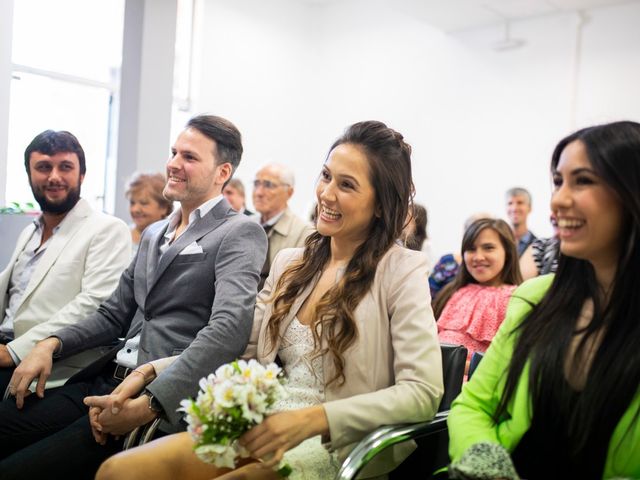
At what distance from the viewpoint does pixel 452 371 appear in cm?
187

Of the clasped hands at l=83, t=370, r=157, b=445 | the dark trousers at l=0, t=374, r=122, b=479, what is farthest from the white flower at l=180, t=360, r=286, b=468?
the dark trousers at l=0, t=374, r=122, b=479

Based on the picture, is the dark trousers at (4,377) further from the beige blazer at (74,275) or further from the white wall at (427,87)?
the white wall at (427,87)

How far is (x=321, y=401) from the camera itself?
175cm

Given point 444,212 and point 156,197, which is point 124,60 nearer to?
point 156,197

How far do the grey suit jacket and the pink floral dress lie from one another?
123 cm

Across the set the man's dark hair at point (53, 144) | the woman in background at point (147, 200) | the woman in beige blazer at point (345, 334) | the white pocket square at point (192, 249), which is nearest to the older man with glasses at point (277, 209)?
the woman in background at point (147, 200)

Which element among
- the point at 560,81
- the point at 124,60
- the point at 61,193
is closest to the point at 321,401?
the point at 61,193

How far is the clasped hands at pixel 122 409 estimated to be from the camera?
5.93 feet

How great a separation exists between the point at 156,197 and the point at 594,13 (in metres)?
5.30

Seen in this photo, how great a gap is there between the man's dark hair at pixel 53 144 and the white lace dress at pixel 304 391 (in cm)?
145

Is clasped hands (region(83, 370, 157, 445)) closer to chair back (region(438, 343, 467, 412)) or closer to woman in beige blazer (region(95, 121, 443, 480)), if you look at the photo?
woman in beige blazer (region(95, 121, 443, 480))

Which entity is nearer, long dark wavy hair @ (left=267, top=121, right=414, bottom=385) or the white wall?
long dark wavy hair @ (left=267, top=121, right=414, bottom=385)

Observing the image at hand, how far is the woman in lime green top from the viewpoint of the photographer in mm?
1329

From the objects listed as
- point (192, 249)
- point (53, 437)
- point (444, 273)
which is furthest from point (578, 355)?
point (444, 273)
